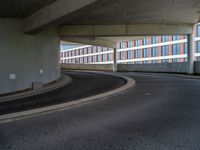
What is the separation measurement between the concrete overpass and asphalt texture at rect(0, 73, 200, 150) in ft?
16.7

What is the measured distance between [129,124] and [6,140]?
10.3ft

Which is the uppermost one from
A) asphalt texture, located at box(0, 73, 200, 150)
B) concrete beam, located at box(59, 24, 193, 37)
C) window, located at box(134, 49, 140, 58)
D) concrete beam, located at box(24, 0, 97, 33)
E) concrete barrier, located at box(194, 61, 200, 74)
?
window, located at box(134, 49, 140, 58)

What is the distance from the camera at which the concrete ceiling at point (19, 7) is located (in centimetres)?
1030

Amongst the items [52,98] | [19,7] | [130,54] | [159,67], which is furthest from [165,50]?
[52,98]

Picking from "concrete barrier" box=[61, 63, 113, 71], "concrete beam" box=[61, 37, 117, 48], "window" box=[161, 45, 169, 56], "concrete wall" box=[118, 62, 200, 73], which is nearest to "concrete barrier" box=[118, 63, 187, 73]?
"concrete wall" box=[118, 62, 200, 73]

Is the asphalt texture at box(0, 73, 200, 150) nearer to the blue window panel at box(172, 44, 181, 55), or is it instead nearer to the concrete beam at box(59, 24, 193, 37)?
the concrete beam at box(59, 24, 193, 37)

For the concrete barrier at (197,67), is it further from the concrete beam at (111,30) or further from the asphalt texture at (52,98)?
the asphalt texture at (52,98)

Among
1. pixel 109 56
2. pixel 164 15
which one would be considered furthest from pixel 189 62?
pixel 109 56

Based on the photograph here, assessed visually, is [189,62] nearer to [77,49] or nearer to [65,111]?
[65,111]

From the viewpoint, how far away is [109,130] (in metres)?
4.89

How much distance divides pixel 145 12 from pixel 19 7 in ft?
31.7

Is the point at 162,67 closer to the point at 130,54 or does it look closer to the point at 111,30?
the point at 111,30

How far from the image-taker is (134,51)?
72938mm

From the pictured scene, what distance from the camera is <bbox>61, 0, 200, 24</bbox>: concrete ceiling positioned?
13164 mm
